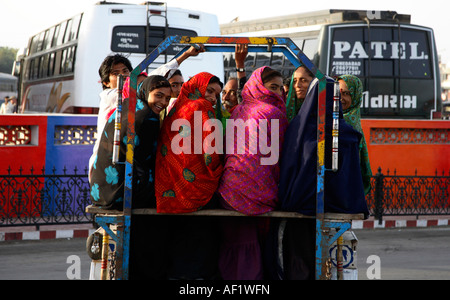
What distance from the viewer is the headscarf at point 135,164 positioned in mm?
4121

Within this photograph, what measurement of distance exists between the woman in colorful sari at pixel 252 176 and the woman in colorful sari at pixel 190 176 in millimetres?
104

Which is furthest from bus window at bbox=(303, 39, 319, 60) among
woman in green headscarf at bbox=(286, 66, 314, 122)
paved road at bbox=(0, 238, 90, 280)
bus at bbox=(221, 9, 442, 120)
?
woman in green headscarf at bbox=(286, 66, 314, 122)

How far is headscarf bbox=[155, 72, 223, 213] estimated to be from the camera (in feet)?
13.4

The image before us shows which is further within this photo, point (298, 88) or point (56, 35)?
point (56, 35)

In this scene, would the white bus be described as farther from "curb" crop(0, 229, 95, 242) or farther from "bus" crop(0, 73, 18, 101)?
"curb" crop(0, 229, 95, 242)

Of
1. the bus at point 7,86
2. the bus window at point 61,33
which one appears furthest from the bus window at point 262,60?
the bus at point 7,86

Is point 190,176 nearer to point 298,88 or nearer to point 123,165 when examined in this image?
point 123,165

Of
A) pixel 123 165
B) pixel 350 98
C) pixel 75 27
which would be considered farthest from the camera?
pixel 75 27

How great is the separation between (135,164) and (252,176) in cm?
71

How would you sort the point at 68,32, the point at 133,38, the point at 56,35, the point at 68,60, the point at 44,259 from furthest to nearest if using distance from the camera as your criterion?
the point at 56,35, the point at 68,32, the point at 68,60, the point at 133,38, the point at 44,259

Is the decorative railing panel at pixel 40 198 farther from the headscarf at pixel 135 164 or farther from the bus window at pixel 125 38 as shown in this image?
the headscarf at pixel 135 164

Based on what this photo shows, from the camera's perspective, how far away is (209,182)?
4.21 m

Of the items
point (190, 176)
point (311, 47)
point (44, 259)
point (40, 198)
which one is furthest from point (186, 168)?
point (311, 47)
